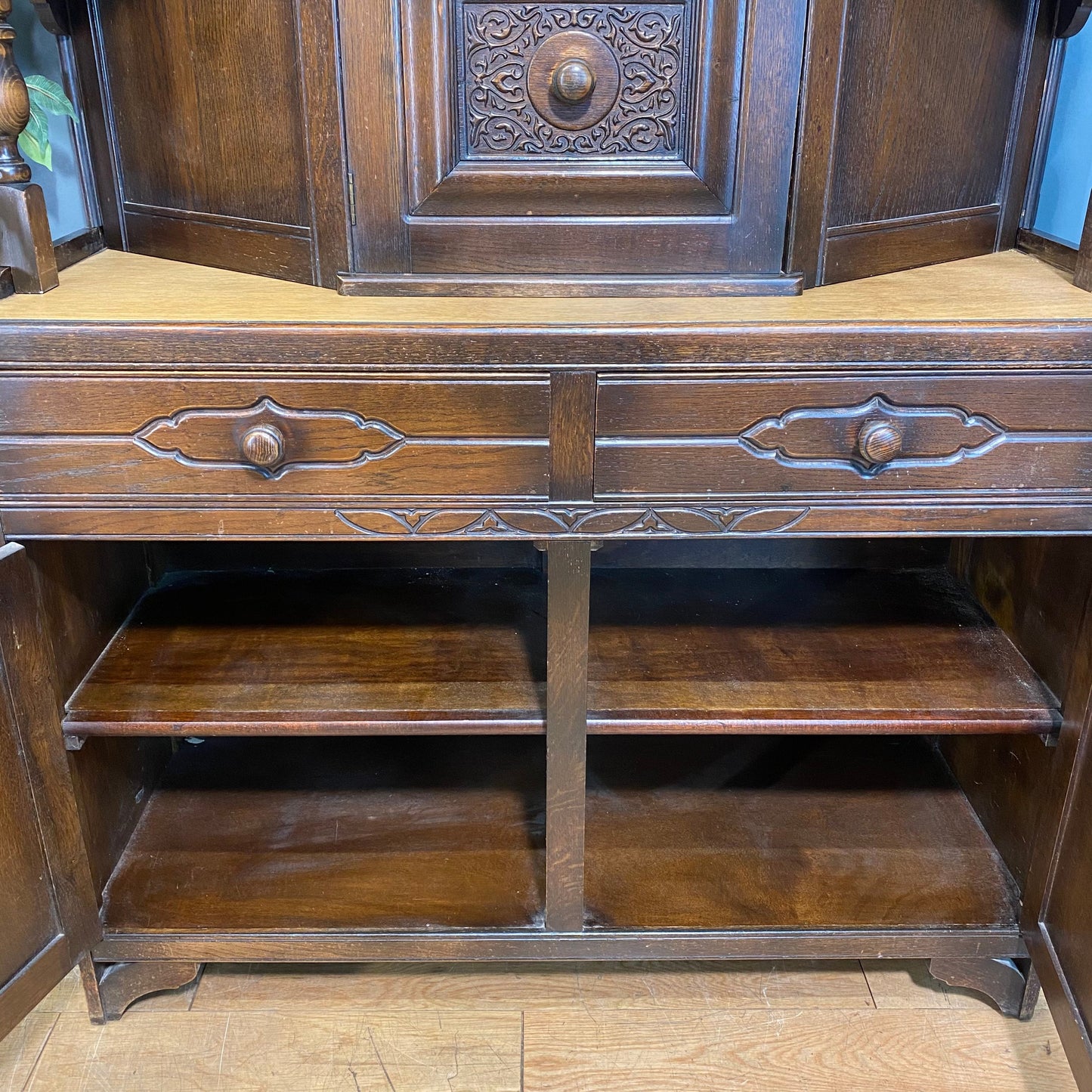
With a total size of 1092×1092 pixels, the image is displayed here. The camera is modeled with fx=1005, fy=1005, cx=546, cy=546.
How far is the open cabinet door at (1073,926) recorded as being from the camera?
113 centimetres

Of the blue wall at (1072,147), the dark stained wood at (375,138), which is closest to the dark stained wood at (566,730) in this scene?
the dark stained wood at (375,138)

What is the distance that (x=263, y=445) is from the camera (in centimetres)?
102

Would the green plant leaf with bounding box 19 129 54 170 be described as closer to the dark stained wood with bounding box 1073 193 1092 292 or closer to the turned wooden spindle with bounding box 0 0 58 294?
the turned wooden spindle with bounding box 0 0 58 294

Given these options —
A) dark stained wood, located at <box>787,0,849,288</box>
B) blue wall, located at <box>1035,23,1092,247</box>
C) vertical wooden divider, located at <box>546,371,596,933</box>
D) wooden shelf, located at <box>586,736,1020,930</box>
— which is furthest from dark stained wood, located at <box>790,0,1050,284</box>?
wooden shelf, located at <box>586,736,1020,930</box>

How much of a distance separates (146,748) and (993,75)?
144 centimetres

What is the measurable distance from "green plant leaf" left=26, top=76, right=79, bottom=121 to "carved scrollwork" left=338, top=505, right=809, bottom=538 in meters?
0.64

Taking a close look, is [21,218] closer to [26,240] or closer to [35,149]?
[26,240]

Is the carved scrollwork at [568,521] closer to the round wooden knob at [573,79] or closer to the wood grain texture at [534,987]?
the round wooden knob at [573,79]

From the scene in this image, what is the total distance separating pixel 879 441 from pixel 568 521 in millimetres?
330

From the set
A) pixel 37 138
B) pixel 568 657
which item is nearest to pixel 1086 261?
pixel 568 657

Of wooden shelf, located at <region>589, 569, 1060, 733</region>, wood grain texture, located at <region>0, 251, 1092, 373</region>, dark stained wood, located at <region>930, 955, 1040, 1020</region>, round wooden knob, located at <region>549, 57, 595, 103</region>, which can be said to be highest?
round wooden knob, located at <region>549, 57, 595, 103</region>

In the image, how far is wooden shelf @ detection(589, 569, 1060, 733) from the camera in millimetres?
1197

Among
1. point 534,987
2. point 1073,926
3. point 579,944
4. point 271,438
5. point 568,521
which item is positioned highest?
point 271,438

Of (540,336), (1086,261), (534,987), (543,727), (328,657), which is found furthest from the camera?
(534,987)
